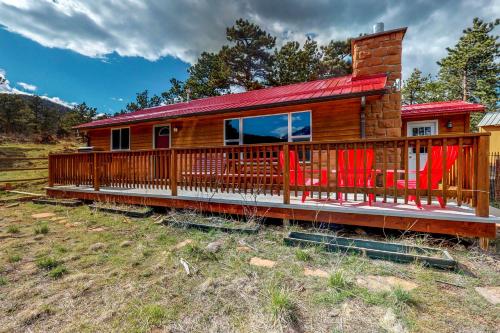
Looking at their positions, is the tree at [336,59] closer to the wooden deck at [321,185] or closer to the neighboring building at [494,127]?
the neighboring building at [494,127]

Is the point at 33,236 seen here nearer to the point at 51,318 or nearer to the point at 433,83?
the point at 51,318

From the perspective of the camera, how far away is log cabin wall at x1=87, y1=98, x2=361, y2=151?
5.98m

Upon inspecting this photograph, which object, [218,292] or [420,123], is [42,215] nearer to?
[218,292]

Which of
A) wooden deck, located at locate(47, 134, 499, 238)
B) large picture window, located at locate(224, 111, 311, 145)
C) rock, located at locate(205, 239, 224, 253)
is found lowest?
rock, located at locate(205, 239, 224, 253)

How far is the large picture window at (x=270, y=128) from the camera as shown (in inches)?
259

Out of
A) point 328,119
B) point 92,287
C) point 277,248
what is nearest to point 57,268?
point 92,287

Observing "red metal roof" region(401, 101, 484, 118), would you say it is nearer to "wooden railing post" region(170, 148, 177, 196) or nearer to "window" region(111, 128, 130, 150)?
"wooden railing post" region(170, 148, 177, 196)

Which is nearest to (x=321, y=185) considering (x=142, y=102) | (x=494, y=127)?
(x=494, y=127)

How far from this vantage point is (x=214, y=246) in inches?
127

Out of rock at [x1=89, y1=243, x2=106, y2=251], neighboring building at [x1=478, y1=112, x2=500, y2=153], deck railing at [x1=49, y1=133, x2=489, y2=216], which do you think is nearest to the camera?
deck railing at [x1=49, y1=133, x2=489, y2=216]

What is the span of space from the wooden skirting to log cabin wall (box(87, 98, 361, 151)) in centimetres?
286

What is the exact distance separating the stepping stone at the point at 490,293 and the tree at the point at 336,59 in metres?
19.1

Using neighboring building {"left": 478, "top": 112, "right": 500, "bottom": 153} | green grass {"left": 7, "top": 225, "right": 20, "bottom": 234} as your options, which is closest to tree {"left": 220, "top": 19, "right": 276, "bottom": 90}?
neighboring building {"left": 478, "top": 112, "right": 500, "bottom": 153}

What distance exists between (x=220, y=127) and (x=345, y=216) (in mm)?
5182
